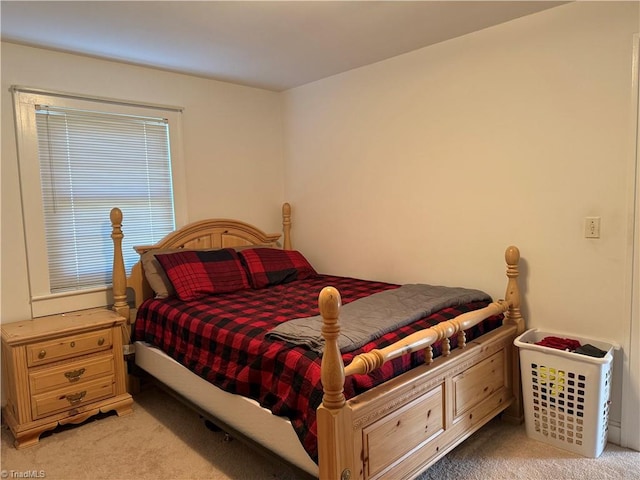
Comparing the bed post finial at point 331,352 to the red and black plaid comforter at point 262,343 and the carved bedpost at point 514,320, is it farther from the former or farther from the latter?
the carved bedpost at point 514,320

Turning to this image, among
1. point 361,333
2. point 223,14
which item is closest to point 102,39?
point 223,14

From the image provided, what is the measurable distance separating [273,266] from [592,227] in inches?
81.4

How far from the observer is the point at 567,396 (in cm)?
217

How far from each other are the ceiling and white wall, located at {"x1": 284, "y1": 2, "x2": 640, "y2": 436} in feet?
0.66

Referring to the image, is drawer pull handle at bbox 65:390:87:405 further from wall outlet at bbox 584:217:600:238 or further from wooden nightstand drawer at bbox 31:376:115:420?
wall outlet at bbox 584:217:600:238

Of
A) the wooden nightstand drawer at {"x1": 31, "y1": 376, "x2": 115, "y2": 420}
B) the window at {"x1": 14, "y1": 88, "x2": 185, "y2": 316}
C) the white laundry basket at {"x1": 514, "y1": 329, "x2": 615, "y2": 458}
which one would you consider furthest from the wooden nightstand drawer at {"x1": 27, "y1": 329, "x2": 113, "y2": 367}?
the white laundry basket at {"x1": 514, "y1": 329, "x2": 615, "y2": 458}

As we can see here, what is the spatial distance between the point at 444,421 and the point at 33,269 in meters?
2.55

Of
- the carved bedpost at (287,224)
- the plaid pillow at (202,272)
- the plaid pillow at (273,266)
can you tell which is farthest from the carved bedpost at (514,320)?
the carved bedpost at (287,224)

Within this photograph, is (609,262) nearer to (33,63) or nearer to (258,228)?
(258,228)

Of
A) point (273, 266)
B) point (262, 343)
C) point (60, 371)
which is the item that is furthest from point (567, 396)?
point (60, 371)

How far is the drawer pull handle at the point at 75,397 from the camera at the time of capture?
100 inches

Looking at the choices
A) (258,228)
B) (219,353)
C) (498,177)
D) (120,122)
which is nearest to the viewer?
(219,353)

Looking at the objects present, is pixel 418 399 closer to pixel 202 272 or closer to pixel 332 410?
pixel 332 410

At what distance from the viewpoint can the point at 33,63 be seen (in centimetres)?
272
